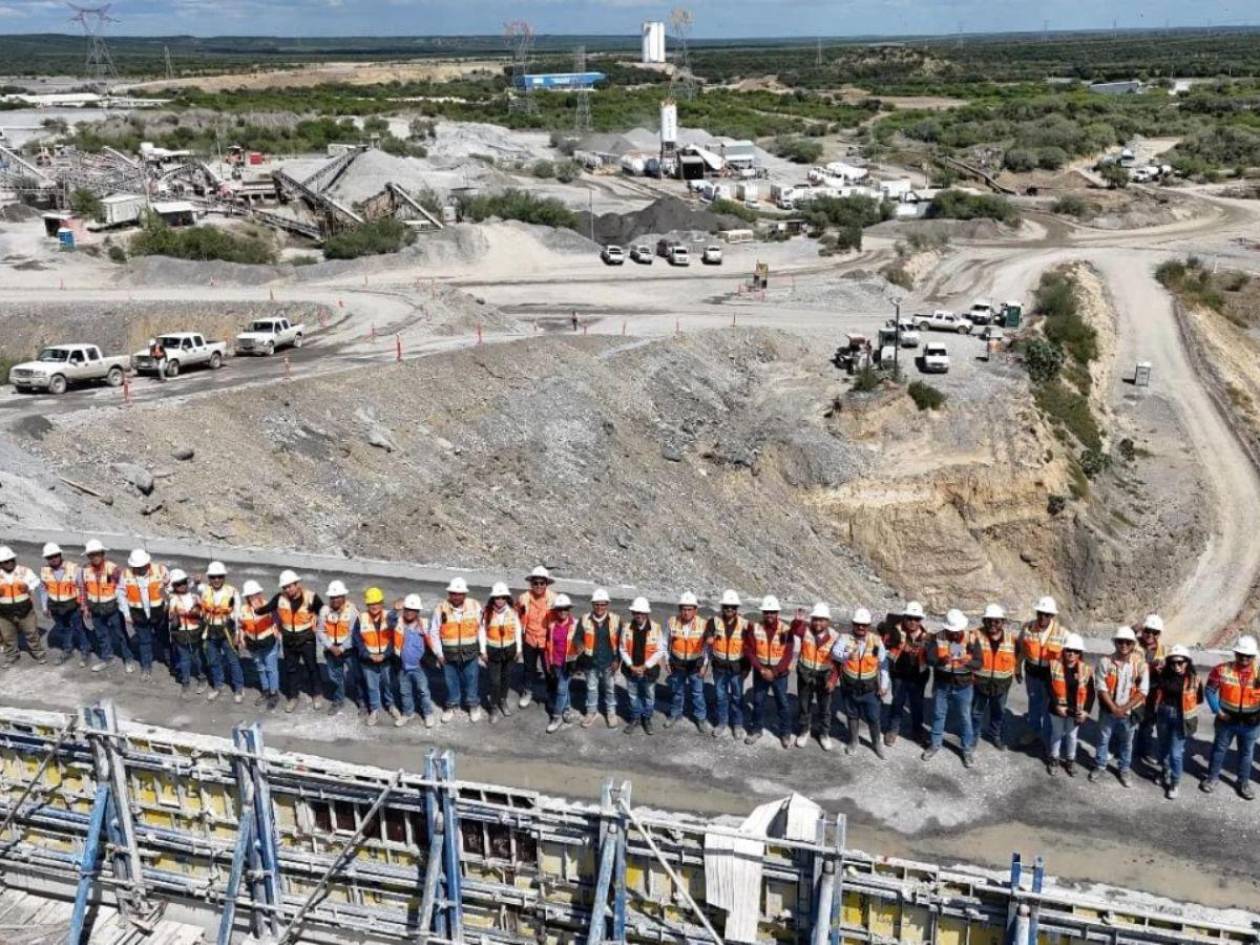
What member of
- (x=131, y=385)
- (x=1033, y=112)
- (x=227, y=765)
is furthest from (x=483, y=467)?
(x=1033, y=112)

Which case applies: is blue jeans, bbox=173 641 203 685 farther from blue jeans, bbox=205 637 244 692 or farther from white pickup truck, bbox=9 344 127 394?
white pickup truck, bbox=9 344 127 394

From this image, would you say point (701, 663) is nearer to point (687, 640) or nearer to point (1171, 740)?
point (687, 640)

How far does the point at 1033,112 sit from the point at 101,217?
102783mm

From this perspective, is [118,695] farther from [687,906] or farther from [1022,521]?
[1022,521]

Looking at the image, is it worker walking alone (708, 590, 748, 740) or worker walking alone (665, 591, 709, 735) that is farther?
worker walking alone (665, 591, 709, 735)

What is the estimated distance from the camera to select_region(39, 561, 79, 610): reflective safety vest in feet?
43.1

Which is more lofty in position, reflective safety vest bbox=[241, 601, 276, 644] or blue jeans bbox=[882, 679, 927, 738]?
reflective safety vest bbox=[241, 601, 276, 644]

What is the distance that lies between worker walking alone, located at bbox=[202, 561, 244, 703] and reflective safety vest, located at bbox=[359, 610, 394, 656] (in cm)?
150

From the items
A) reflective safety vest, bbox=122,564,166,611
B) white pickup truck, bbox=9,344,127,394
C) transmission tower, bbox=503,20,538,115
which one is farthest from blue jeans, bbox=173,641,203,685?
transmission tower, bbox=503,20,538,115

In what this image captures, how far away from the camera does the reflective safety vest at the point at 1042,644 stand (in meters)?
11.1

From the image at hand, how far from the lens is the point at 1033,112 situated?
129m

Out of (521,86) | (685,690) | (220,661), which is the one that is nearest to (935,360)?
(685,690)

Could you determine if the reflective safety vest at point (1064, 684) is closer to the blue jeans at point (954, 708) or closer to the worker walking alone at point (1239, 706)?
the blue jeans at point (954, 708)

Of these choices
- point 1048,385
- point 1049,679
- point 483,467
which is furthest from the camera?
point 1048,385
